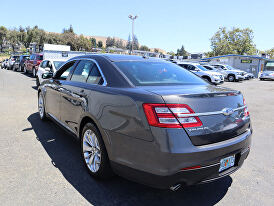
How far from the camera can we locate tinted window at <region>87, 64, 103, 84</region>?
10.2 feet

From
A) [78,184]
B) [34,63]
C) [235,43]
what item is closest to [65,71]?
[78,184]

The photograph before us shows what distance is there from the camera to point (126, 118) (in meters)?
2.40

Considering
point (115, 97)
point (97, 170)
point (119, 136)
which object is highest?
point (115, 97)

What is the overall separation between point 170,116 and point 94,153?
133 cm

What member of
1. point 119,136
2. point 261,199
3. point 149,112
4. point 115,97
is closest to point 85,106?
point 115,97

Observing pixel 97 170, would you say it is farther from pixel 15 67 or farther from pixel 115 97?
pixel 15 67

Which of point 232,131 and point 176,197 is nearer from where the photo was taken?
point 232,131

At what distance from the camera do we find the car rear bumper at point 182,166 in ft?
6.96

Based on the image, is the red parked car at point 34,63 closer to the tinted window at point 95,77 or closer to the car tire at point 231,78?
the tinted window at point 95,77

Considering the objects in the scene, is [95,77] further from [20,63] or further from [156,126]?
[20,63]

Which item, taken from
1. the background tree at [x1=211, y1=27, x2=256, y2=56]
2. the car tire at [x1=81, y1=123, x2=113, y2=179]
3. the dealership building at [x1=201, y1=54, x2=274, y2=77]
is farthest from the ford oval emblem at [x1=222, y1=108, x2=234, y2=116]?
the background tree at [x1=211, y1=27, x2=256, y2=56]

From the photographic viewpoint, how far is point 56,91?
4.34m

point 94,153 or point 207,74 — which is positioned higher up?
point 207,74

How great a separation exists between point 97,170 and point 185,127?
4.53 ft
